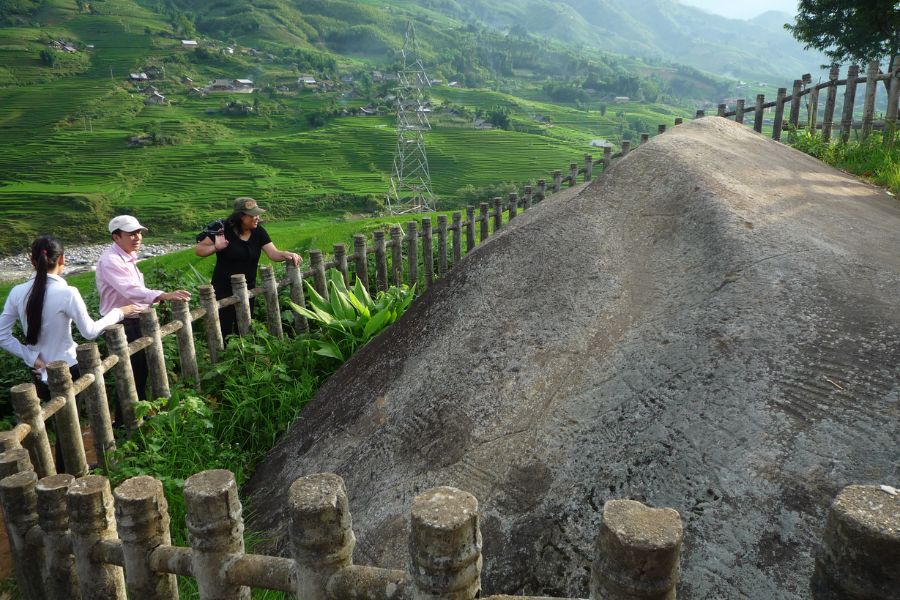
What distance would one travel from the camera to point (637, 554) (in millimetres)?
1500

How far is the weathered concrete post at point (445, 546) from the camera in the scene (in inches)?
66.0

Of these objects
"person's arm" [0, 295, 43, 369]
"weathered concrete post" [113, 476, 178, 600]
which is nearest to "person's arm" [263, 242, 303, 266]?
"person's arm" [0, 295, 43, 369]

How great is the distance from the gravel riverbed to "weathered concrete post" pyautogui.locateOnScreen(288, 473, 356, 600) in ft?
142

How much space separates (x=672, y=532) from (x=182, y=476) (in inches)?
149

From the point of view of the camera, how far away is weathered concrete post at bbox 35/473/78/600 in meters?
2.73

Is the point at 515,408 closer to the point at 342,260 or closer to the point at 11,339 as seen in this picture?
the point at 11,339

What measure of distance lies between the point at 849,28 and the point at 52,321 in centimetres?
2051

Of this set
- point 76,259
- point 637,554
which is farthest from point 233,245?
point 76,259

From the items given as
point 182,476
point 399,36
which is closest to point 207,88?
point 399,36

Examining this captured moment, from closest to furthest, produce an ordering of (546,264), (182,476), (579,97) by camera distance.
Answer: (546,264) < (182,476) < (579,97)

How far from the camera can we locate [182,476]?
14.6ft

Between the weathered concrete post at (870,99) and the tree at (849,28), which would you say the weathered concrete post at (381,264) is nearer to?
the weathered concrete post at (870,99)

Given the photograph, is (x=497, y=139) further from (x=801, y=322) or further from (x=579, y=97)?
(x=801, y=322)

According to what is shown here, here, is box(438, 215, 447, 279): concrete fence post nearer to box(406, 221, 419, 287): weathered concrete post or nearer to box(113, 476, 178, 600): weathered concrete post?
box(406, 221, 419, 287): weathered concrete post
